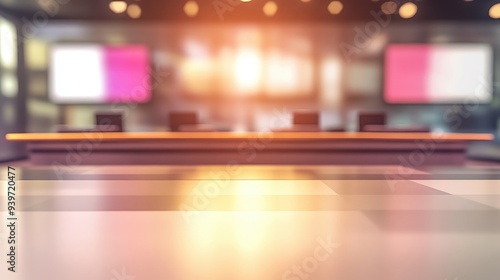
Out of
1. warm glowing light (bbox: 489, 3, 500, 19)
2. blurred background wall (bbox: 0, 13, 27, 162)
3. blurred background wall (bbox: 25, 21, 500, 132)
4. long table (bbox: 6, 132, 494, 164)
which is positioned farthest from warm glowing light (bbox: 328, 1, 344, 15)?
blurred background wall (bbox: 0, 13, 27, 162)

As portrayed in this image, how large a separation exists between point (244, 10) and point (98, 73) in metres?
3.67

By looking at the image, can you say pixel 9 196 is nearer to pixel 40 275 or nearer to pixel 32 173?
pixel 32 173

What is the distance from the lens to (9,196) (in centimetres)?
294

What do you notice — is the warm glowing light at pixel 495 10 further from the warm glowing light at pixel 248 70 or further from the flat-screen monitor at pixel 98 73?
the flat-screen monitor at pixel 98 73

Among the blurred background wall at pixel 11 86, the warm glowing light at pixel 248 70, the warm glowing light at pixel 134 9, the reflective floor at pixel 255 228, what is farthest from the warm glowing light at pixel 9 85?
the reflective floor at pixel 255 228

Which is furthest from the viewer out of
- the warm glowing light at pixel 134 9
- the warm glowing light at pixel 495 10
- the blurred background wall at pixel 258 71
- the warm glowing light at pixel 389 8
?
the blurred background wall at pixel 258 71

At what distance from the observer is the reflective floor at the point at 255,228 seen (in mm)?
1520

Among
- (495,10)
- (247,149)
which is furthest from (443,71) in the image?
(247,149)

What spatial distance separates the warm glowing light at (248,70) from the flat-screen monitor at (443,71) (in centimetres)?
300

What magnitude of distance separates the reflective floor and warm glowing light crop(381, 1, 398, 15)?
15.9 ft

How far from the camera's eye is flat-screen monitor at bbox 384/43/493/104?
27.6 feet

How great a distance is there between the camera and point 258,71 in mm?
8680

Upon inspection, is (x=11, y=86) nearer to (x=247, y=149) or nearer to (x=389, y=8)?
(x=247, y=149)

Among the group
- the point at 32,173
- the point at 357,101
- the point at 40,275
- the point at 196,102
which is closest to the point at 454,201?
the point at 40,275
